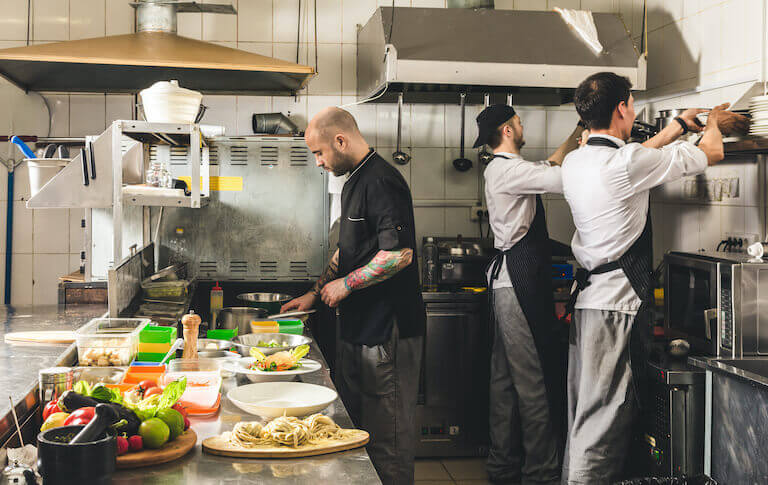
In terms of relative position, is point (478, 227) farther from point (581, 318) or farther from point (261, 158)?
point (581, 318)

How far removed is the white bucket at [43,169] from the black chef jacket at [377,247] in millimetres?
1196

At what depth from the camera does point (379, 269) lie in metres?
2.90

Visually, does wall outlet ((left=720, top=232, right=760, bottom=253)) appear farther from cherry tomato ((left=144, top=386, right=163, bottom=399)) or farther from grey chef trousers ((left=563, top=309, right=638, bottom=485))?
cherry tomato ((left=144, top=386, right=163, bottom=399))

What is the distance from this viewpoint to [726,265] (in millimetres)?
2805

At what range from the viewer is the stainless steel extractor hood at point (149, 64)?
339 cm

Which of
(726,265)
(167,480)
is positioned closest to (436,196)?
(726,265)

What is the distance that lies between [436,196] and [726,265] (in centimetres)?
227

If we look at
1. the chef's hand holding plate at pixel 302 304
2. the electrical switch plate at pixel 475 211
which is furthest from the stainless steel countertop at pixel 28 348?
the electrical switch plate at pixel 475 211

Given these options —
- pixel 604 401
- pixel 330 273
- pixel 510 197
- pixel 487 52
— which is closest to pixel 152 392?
pixel 330 273

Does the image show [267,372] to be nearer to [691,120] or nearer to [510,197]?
[510,197]

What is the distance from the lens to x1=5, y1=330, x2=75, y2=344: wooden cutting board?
251cm

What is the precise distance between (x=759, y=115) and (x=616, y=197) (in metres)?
0.81

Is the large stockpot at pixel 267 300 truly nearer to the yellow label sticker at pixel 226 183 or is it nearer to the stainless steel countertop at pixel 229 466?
the yellow label sticker at pixel 226 183

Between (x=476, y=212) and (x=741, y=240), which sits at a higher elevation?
(x=476, y=212)
